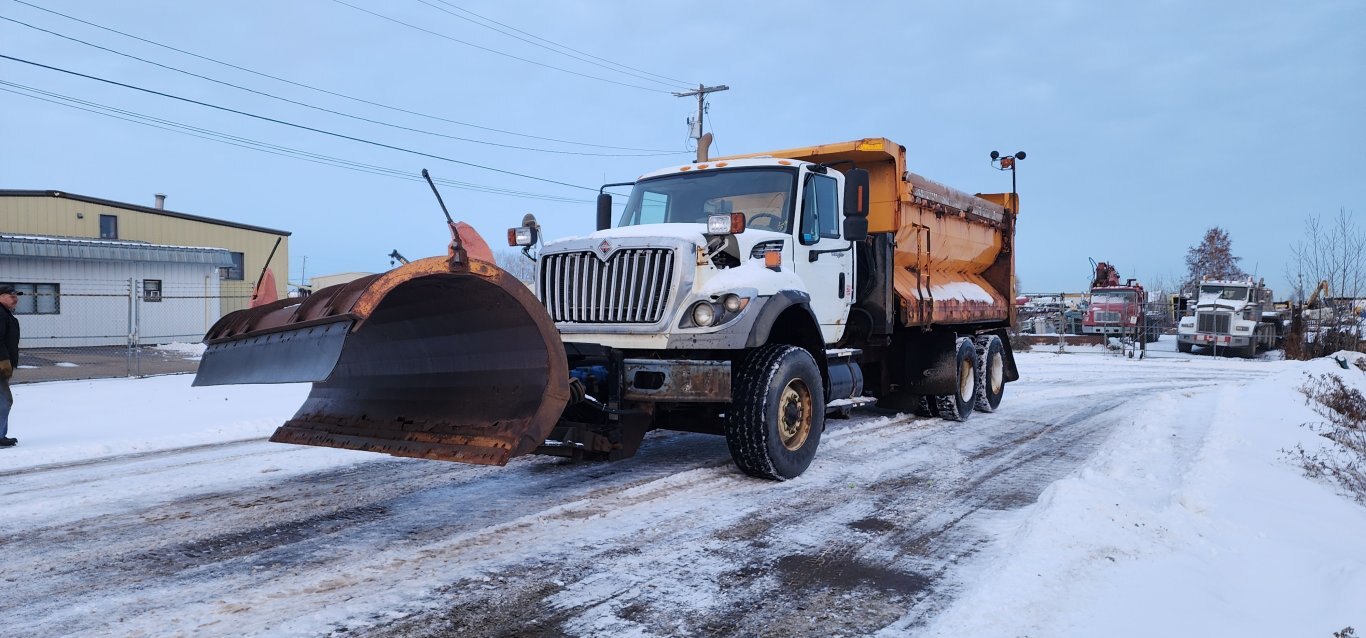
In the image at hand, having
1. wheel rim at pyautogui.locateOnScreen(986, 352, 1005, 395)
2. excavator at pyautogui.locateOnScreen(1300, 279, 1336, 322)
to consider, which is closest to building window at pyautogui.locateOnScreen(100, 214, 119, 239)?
wheel rim at pyautogui.locateOnScreen(986, 352, 1005, 395)

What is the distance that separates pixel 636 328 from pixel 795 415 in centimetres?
152

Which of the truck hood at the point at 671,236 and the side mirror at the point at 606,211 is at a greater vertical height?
the side mirror at the point at 606,211

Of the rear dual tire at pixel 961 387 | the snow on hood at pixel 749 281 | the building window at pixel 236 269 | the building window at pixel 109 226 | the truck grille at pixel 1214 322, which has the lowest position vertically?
the rear dual tire at pixel 961 387

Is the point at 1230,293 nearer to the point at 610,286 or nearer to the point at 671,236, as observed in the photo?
the point at 671,236

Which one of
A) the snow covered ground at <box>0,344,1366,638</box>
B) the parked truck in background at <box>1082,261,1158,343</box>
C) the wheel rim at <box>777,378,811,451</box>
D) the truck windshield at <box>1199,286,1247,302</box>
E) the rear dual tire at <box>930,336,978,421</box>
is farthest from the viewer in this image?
the parked truck in background at <box>1082,261,1158,343</box>

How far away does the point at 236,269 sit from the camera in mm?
33094

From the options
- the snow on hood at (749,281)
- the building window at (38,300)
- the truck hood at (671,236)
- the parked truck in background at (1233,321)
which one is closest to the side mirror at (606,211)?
the truck hood at (671,236)

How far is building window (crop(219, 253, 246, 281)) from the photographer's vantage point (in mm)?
32562

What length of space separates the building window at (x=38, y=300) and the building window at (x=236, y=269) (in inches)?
303

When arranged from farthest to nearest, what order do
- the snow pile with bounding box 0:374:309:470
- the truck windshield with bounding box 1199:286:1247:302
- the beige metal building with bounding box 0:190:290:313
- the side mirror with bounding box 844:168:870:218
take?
the truck windshield with bounding box 1199:286:1247:302 → the beige metal building with bounding box 0:190:290:313 → the snow pile with bounding box 0:374:309:470 → the side mirror with bounding box 844:168:870:218

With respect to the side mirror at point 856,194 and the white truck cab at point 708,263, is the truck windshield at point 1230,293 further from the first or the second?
the side mirror at point 856,194

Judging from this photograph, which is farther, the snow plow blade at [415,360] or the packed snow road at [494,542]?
the snow plow blade at [415,360]

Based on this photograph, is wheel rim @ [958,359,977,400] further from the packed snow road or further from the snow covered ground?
the packed snow road

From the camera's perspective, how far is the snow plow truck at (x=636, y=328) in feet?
15.9
